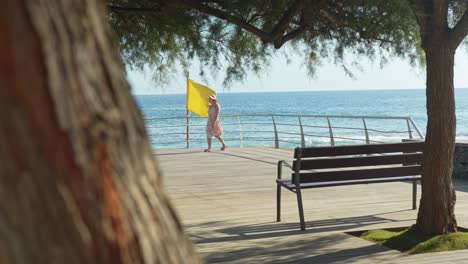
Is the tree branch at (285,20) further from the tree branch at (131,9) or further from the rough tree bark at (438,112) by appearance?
the tree branch at (131,9)

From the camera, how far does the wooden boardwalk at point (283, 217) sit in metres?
5.55

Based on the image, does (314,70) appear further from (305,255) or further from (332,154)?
(305,255)

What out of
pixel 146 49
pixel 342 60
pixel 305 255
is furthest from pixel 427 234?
pixel 146 49

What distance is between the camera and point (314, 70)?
295 inches

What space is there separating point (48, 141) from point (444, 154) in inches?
212

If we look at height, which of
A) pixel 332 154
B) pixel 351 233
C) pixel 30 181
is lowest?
pixel 351 233

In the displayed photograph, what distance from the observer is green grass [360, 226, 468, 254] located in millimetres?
5652

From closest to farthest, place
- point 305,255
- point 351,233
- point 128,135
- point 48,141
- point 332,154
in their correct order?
point 48,141 < point 128,135 < point 305,255 < point 351,233 < point 332,154

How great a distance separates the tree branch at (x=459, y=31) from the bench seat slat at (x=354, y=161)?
159 centimetres

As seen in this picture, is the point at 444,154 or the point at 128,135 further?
the point at 444,154

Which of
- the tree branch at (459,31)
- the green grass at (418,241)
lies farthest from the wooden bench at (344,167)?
the tree branch at (459,31)

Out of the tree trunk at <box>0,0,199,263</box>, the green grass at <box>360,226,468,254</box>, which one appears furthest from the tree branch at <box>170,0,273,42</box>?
the tree trunk at <box>0,0,199,263</box>

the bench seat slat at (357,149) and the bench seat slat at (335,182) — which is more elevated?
the bench seat slat at (357,149)

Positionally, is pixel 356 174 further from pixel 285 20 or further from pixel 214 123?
pixel 214 123
